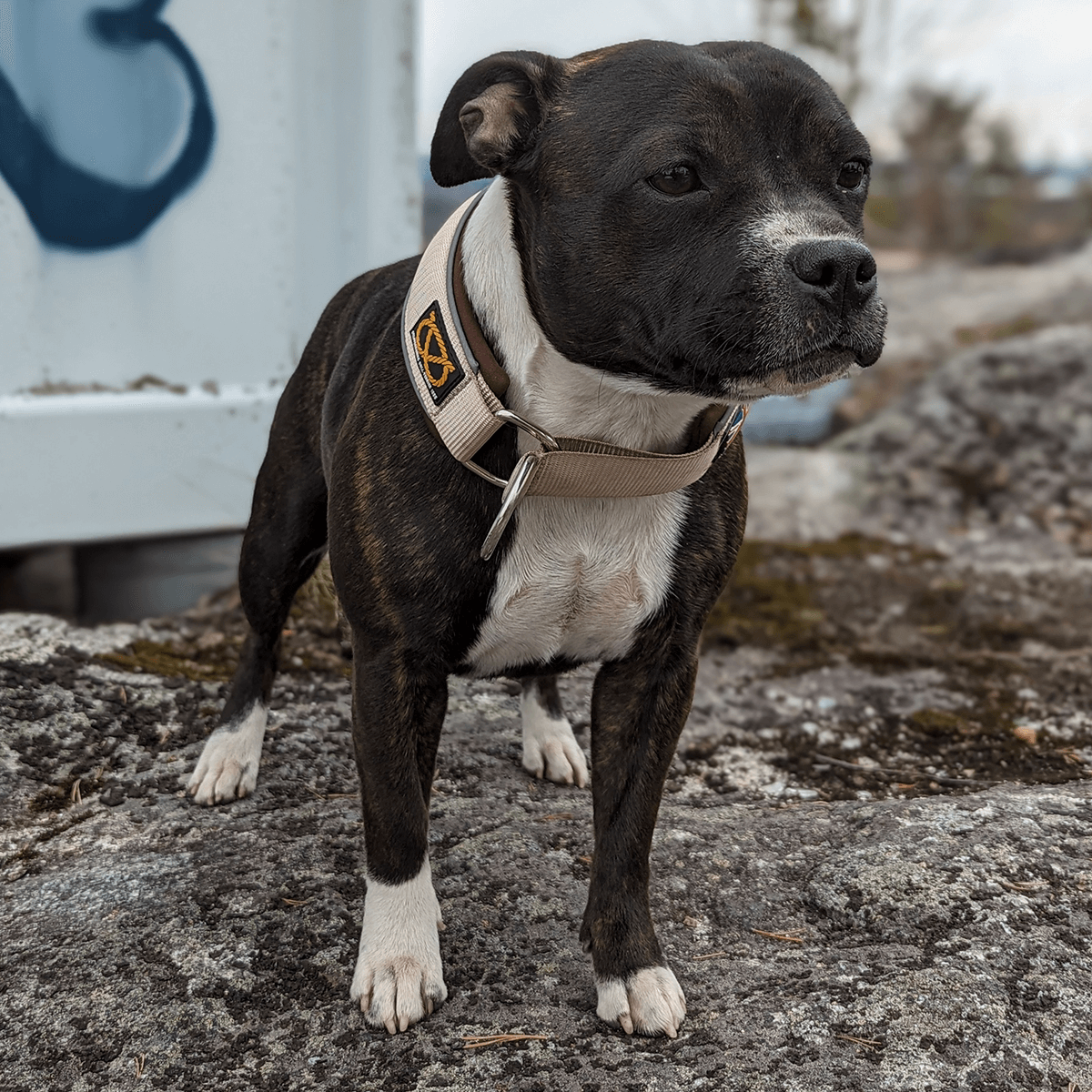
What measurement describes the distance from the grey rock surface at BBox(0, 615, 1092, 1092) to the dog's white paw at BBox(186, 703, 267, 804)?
0.04 metres

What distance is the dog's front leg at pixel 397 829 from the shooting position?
209 centimetres

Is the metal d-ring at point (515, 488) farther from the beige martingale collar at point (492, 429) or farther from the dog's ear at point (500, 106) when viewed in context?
the dog's ear at point (500, 106)

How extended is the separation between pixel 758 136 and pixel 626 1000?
149 centimetres

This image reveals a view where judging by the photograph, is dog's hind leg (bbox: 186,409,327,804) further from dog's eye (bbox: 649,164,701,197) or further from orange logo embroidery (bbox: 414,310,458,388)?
dog's eye (bbox: 649,164,701,197)

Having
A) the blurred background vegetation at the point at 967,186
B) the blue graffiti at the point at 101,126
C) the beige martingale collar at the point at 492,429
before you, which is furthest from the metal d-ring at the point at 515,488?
the blurred background vegetation at the point at 967,186

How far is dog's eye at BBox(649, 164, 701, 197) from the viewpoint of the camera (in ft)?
5.76

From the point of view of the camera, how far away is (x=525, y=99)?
6.21 ft

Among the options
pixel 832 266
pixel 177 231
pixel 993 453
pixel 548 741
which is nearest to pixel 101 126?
pixel 177 231

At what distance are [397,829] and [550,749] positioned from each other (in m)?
0.95

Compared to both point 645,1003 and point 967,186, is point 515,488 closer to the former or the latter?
point 645,1003

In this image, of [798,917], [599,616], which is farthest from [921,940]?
[599,616]

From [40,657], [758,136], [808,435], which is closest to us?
[758,136]

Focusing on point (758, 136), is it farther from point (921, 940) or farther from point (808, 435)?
point (808, 435)

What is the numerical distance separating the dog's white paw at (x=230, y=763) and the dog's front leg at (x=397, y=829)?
0.76 metres
